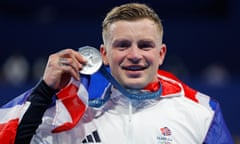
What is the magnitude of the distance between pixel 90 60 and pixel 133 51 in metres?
0.13

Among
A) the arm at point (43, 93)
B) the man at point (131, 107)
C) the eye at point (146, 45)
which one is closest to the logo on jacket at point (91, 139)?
the man at point (131, 107)

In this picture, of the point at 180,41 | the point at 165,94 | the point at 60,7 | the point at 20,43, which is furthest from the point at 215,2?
the point at 165,94

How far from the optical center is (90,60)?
6.07ft

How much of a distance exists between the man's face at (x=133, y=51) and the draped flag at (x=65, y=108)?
111 millimetres

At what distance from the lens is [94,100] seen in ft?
6.43

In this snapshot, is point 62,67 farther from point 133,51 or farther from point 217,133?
point 217,133

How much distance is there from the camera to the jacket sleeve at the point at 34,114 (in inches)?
73.1

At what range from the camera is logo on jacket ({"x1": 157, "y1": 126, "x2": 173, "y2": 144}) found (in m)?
1.95

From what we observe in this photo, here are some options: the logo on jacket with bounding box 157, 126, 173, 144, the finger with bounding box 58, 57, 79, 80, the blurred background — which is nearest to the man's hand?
the finger with bounding box 58, 57, 79, 80

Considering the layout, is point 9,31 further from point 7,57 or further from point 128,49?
point 128,49

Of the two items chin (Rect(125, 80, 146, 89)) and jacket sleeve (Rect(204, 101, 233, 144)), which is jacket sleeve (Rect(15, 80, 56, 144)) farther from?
jacket sleeve (Rect(204, 101, 233, 144))

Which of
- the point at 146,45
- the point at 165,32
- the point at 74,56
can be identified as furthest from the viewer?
the point at 165,32

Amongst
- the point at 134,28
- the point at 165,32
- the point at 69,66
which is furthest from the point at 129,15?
the point at 165,32

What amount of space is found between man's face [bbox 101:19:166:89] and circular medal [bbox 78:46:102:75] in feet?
0.28
